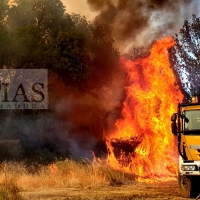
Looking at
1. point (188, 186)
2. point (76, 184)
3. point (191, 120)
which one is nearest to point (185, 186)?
point (188, 186)

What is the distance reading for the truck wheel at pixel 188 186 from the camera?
13953 mm

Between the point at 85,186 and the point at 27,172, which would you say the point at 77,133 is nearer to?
the point at 27,172

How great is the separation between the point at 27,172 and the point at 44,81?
6.44m

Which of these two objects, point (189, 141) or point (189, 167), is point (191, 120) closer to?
point (189, 141)

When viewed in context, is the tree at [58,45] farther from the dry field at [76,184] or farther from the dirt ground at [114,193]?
the dirt ground at [114,193]

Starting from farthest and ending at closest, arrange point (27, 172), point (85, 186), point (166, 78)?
point (166, 78)
point (27, 172)
point (85, 186)

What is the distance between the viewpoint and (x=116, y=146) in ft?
72.2

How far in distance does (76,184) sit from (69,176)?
1145mm

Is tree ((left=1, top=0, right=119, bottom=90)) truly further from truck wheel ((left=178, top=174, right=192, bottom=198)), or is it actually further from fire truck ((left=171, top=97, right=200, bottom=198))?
truck wheel ((left=178, top=174, right=192, bottom=198))

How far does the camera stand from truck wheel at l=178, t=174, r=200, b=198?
1395 cm

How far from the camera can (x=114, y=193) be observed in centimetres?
1476

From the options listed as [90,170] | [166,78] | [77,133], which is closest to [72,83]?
[77,133]

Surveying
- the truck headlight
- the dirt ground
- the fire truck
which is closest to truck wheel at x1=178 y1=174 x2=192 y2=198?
the fire truck

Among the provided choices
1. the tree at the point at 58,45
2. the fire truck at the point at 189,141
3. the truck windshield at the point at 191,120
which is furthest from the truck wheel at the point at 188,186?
the tree at the point at 58,45
